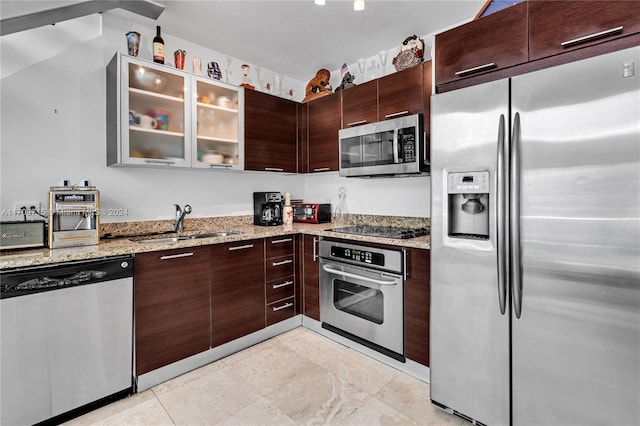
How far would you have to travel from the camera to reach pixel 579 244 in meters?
1.30

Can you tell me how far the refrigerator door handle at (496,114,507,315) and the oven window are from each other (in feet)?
2.90

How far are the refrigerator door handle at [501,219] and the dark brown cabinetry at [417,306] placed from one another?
0.52 meters

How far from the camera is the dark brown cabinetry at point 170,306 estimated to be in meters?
1.94

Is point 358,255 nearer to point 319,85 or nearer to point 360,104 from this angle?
point 360,104

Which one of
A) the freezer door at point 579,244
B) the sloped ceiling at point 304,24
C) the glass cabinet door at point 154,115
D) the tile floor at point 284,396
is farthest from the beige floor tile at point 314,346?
the sloped ceiling at point 304,24

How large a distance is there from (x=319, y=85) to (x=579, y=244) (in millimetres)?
2684

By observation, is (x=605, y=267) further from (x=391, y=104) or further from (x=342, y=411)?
(x=391, y=104)

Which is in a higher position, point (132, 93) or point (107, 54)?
point (107, 54)

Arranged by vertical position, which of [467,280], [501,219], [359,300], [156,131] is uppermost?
[156,131]

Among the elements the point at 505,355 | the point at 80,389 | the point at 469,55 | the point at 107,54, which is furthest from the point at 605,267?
the point at 107,54

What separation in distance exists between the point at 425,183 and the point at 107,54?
8.80ft

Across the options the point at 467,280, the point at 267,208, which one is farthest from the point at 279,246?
the point at 467,280

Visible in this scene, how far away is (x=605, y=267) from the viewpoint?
125cm

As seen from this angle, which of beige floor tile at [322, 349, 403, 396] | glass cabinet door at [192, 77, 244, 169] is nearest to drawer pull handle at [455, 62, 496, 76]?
glass cabinet door at [192, 77, 244, 169]
